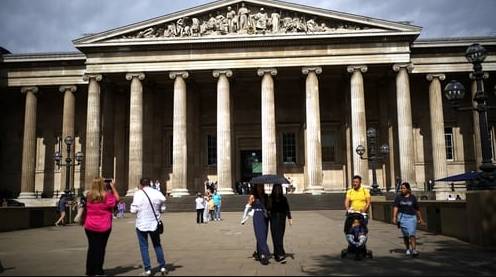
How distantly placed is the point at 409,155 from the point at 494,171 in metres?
23.5

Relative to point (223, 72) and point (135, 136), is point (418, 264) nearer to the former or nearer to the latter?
point (223, 72)

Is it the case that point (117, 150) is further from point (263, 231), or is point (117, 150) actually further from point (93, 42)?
point (263, 231)

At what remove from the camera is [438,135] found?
126 ft

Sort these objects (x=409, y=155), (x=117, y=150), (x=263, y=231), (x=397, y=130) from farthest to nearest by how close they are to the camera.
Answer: (x=117, y=150) → (x=397, y=130) → (x=409, y=155) → (x=263, y=231)

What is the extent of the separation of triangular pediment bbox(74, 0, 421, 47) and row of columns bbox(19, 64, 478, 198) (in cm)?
273

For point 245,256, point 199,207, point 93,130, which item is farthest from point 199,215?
point 93,130

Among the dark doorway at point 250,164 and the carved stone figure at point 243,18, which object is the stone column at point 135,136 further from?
the dark doorway at point 250,164

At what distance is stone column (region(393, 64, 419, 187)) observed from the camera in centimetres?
3606

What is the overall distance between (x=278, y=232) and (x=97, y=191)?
417cm

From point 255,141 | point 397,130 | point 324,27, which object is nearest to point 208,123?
point 255,141

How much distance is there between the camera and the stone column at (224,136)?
3641 cm

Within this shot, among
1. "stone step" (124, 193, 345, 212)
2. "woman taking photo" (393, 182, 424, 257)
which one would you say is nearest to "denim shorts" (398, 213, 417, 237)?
"woman taking photo" (393, 182, 424, 257)

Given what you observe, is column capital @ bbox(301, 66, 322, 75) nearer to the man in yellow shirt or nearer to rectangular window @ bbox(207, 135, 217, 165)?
rectangular window @ bbox(207, 135, 217, 165)

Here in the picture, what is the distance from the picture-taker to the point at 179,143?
A: 37.1 m
